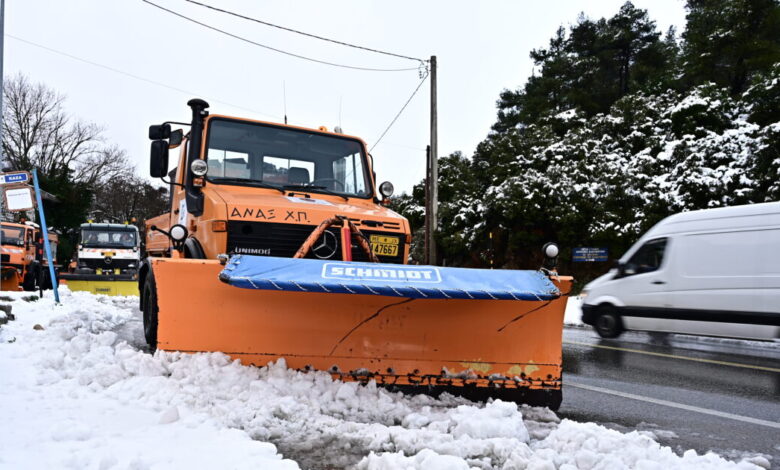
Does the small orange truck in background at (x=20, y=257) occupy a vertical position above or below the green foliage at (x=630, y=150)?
below

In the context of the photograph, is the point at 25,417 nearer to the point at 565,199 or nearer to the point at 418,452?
the point at 418,452

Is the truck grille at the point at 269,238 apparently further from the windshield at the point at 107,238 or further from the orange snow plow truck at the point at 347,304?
the windshield at the point at 107,238

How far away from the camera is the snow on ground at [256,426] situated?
3080 millimetres

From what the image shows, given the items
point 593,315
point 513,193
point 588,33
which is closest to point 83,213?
point 513,193

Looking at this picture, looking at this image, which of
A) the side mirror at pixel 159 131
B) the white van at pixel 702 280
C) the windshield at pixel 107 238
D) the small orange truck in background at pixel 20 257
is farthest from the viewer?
the windshield at pixel 107 238

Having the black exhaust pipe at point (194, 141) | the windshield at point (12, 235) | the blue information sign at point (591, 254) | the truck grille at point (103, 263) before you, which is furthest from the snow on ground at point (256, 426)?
the truck grille at point (103, 263)

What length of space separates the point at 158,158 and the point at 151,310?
1.51 meters

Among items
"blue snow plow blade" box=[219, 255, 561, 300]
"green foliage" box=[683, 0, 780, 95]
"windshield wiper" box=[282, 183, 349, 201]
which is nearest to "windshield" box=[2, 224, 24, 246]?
"windshield wiper" box=[282, 183, 349, 201]

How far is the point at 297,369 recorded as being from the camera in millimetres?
4543

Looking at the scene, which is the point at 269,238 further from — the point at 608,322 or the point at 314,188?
the point at 608,322

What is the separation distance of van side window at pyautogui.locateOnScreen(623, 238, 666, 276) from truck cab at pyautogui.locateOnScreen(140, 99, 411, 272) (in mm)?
5246

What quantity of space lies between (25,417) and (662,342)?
9241mm

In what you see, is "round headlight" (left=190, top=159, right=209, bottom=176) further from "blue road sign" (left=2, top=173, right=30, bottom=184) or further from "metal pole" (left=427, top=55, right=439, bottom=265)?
"metal pole" (left=427, top=55, right=439, bottom=265)

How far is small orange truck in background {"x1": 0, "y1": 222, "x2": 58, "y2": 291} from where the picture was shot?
18.2 meters
